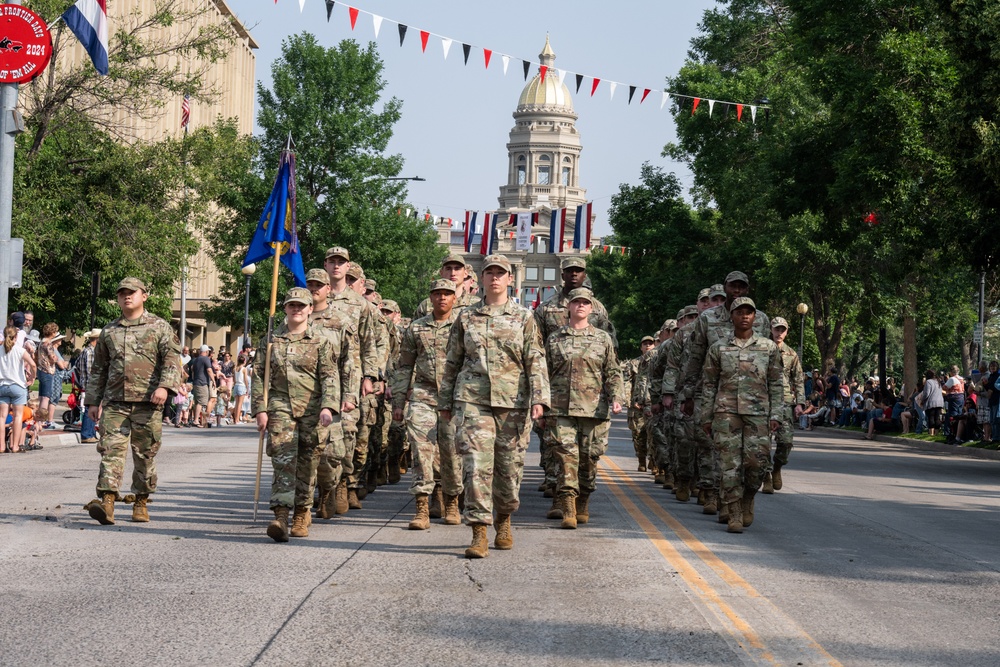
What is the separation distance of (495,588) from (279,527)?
234cm

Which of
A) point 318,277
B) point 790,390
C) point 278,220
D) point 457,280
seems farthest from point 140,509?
point 790,390

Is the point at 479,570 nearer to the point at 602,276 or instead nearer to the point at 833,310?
the point at 833,310

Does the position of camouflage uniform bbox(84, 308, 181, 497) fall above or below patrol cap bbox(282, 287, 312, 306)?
below

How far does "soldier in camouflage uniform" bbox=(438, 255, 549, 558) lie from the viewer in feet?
32.1

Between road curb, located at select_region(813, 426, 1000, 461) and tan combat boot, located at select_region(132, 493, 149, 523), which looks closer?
tan combat boot, located at select_region(132, 493, 149, 523)

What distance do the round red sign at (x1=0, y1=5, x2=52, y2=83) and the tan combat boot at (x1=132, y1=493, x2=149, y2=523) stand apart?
43.8 feet

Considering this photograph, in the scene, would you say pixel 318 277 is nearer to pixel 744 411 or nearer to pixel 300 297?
pixel 300 297

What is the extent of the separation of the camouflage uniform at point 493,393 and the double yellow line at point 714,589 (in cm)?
133

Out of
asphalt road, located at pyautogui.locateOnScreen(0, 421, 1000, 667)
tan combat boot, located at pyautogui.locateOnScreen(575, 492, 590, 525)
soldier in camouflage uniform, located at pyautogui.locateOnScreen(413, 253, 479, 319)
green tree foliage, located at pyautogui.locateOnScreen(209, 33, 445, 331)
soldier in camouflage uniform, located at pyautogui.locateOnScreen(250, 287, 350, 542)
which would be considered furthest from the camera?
green tree foliage, located at pyautogui.locateOnScreen(209, 33, 445, 331)

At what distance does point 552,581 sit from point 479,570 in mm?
612

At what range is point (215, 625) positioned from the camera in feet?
22.4

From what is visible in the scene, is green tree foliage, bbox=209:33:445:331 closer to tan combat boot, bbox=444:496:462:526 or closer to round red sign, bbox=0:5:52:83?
round red sign, bbox=0:5:52:83

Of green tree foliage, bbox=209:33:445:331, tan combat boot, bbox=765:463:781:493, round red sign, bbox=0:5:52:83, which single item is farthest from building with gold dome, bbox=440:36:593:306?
tan combat boot, bbox=765:463:781:493

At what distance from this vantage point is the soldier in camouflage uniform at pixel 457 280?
493 inches
